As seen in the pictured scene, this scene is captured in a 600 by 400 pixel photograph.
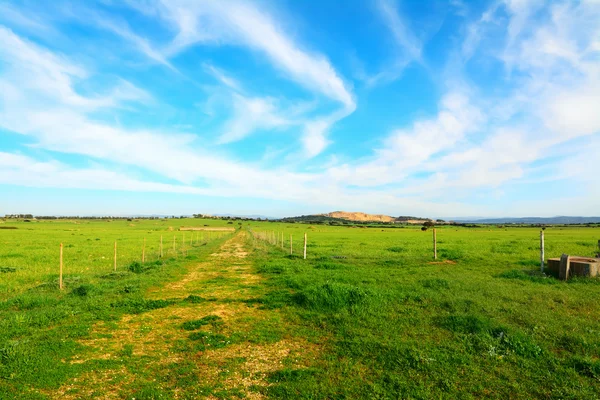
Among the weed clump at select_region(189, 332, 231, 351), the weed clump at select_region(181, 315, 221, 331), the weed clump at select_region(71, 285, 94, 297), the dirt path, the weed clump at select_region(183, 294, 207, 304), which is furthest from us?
the weed clump at select_region(71, 285, 94, 297)

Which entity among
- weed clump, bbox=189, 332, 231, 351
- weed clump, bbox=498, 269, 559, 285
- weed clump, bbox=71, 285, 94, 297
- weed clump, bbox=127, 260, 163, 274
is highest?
weed clump, bbox=498, 269, 559, 285

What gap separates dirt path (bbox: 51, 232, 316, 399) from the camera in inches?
228

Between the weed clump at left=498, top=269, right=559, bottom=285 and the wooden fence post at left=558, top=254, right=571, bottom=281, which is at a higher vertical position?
the wooden fence post at left=558, top=254, right=571, bottom=281

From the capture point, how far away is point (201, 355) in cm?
721

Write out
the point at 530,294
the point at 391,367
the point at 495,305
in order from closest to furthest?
the point at 391,367, the point at 495,305, the point at 530,294

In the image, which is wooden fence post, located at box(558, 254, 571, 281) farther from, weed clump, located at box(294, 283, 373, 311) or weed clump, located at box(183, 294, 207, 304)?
weed clump, located at box(183, 294, 207, 304)

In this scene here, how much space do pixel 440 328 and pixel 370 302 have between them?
8.17ft

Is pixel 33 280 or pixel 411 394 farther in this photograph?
pixel 33 280

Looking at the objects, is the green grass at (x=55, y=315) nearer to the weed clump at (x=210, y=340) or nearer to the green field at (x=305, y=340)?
the green field at (x=305, y=340)

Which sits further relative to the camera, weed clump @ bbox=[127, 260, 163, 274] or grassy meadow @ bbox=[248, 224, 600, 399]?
weed clump @ bbox=[127, 260, 163, 274]

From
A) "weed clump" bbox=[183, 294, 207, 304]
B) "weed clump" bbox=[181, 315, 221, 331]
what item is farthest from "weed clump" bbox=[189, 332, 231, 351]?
"weed clump" bbox=[183, 294, 207, 304]

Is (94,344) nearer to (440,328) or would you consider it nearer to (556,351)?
(440,328)

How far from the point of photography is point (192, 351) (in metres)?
7.43

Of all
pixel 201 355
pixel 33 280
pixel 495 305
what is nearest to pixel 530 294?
pixel 495 305
